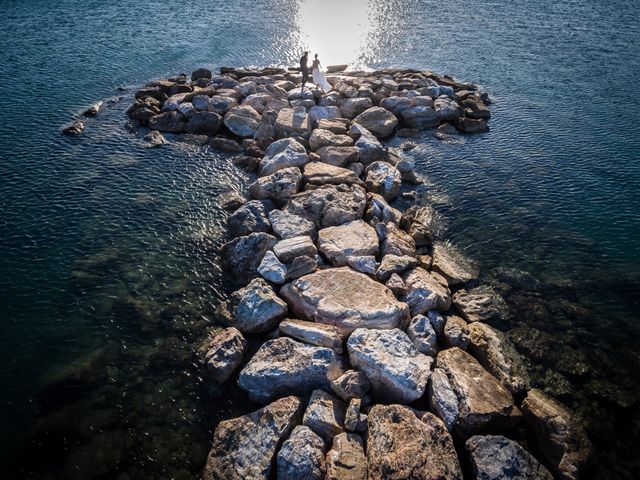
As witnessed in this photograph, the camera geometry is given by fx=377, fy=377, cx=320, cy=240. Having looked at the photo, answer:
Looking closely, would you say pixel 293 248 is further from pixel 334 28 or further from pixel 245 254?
pixel 334 28

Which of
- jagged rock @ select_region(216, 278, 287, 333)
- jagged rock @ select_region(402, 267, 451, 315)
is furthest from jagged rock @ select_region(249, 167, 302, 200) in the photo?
jagged rock @ select_region(402, 267, 451, 315)

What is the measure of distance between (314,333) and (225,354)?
350 centimetres

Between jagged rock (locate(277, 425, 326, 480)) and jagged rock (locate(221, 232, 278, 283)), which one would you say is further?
jagged rock (locate(221, 232, 278, 283))

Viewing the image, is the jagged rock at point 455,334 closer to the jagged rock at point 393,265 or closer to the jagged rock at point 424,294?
the jagged rock at point 424,294

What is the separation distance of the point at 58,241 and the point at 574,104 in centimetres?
4271

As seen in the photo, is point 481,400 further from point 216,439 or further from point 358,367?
point 216,439

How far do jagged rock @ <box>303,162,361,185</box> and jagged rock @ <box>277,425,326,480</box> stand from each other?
1486 centimetres

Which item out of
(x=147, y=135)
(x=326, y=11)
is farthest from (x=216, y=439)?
(x=326, y=11)

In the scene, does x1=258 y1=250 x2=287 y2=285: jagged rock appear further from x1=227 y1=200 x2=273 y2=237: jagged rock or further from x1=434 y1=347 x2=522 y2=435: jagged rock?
x1=434 y1=347 x2=522 y2=435: jagged rock

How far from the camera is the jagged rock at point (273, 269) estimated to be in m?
17.1

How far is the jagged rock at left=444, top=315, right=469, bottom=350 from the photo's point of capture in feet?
50.4

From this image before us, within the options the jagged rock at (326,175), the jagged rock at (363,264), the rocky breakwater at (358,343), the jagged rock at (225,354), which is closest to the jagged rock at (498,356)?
the rocky breakwater at (358,343)

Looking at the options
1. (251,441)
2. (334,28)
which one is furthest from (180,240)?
(334,28)

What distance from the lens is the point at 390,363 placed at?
13.4 meters
